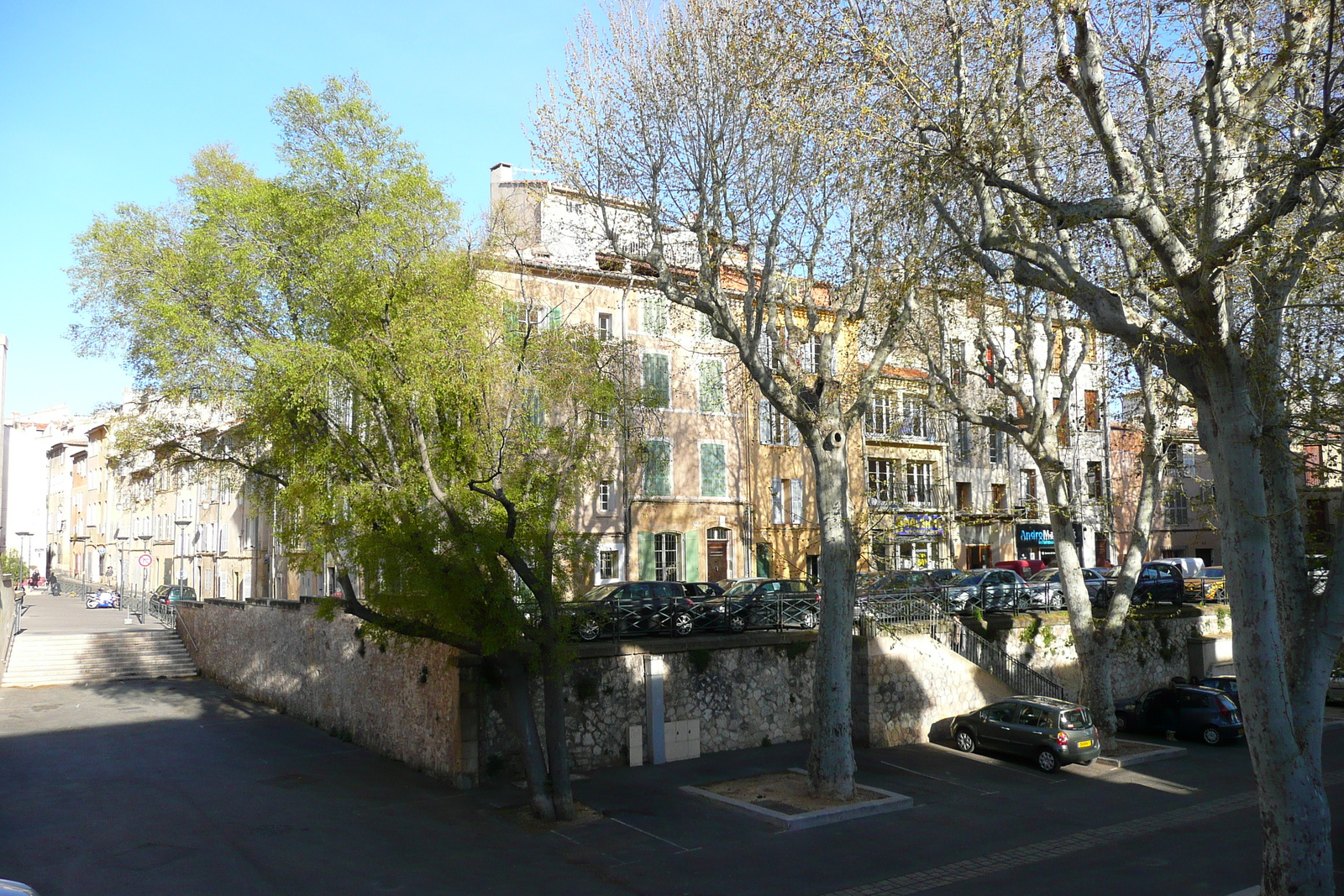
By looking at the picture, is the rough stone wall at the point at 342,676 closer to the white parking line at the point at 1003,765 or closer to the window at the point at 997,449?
the white parking line at the point at 1003,765

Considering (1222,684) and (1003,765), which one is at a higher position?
(1222,684)

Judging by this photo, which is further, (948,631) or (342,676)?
(948,631)

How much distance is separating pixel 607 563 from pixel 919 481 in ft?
52.1

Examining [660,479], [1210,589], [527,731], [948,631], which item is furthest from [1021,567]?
[527,731]

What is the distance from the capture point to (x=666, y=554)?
36031 millimetres

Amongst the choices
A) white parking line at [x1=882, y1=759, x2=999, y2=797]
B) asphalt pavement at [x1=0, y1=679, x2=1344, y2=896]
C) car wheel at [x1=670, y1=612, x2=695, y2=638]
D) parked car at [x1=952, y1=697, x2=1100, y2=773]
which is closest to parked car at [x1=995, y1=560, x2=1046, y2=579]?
asphalt pavement at [x1=0, y1=679, x2=1344, y2=896]

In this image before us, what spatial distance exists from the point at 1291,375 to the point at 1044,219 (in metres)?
4.03

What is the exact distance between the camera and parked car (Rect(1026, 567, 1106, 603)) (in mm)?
29703

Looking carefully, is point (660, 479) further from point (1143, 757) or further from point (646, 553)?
point (1143, 757)

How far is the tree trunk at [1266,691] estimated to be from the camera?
31.7 feet

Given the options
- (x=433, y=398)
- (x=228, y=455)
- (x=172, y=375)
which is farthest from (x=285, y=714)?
(x=433, y=398)

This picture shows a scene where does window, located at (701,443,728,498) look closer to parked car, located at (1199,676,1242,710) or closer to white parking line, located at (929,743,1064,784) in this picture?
white parking line, located at (929,743,1064,784)

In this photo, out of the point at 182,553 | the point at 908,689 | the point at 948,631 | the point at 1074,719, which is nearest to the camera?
the point at 1074,719

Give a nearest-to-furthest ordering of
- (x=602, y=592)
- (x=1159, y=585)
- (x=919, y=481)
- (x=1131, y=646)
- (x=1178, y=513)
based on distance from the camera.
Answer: (x=602, y=592), (x=1131, y=646), (x=1159, y=585), (x=919, y=481), (x=1178, y=513)
